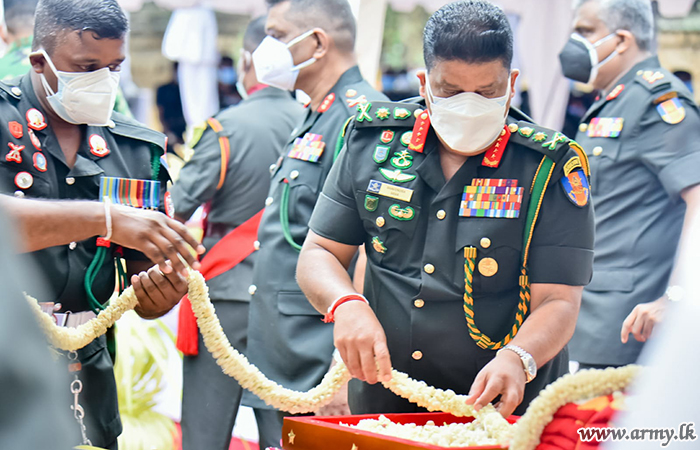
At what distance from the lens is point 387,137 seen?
2.39 m

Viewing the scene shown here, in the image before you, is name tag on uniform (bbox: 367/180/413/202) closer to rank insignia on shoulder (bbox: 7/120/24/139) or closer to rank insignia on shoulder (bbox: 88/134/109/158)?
rank insignia on shoulder (bbox: 88/134/109/158)

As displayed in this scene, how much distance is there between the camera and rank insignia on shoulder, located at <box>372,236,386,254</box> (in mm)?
2320

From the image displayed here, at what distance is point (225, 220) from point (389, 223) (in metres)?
2.06

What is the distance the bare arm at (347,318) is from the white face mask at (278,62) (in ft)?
5.05

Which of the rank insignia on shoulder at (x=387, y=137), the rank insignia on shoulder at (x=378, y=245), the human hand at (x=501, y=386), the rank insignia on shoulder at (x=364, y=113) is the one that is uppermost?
the rank insignia on shoulder at (x=364, y=113)

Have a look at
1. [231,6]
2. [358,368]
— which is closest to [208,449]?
[358,368]

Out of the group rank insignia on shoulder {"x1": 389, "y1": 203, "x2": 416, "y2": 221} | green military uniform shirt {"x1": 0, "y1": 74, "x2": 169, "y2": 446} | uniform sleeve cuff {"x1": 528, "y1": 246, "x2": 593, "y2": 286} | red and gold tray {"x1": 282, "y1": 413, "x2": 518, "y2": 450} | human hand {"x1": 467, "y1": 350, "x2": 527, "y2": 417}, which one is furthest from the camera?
green military uniform shirt {"x1": 0, "y1": 74, "x2": 169, "y2": 446}

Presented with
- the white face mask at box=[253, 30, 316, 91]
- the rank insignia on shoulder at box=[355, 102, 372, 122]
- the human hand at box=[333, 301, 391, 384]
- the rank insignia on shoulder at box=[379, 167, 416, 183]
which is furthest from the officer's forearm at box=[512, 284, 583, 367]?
the white face mask at box=[253, 30, 316, 91]

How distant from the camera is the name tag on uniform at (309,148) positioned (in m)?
3.38

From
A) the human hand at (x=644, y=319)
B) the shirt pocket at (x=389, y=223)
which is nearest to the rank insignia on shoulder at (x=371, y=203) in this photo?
the shirt pocket at (x=389, y=223)

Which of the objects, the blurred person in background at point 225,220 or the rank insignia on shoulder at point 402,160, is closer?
the rank insignia on shoulder at point 402,160

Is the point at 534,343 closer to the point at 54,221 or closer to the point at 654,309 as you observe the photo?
the point at 54,221

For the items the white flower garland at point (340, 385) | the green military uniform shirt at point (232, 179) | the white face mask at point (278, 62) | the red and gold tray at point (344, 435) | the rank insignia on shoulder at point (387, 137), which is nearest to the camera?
the white flower garland at point (340, 385)

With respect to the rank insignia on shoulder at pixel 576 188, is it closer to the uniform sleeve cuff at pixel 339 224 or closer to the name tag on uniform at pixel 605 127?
the uniform sleeve cuff at pixel 339 224
